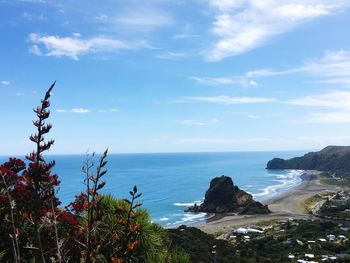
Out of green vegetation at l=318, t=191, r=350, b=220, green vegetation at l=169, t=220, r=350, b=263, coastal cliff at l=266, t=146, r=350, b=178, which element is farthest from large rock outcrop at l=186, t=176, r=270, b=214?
coastal cliff at l=266, t=146, r=350, b=178

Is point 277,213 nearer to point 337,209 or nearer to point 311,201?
point 337,209

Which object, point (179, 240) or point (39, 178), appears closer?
point (39, 178)

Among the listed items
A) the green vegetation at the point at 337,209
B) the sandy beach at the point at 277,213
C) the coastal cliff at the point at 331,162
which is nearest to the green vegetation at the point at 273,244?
the sandy beach at the point at 277,213

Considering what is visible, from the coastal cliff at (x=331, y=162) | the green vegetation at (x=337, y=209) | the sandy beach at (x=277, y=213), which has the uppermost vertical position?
the coastal cliff at (x=331, y=162)

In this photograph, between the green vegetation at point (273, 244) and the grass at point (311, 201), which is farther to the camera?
the grass at point (311, 201)

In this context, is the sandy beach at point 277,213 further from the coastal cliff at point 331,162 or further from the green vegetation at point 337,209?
the coastal cliff at point 331,162

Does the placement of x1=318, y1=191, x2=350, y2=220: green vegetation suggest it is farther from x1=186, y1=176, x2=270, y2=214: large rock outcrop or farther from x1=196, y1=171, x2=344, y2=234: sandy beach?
x1=186, y1=176, x2=270, y2=214: large rock outcrop

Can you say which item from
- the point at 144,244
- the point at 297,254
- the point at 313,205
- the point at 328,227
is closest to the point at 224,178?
the point at 313,205

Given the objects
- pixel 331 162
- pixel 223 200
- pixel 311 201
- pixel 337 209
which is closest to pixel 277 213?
pixel 337 209

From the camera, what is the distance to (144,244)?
36.3 ft

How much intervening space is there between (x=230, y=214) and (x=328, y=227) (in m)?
24.3

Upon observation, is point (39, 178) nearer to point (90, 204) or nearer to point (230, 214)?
point (90, 204)

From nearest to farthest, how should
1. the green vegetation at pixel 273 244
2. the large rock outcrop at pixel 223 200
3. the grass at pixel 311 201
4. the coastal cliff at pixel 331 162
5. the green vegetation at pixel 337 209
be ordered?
the green vegetation at pixel 273 244
the green vegetation at pixel 337 209
the grass at pixel 311 201
the large rock outcrop at pixel 223 200
the coastal cliff at pixel 331 162

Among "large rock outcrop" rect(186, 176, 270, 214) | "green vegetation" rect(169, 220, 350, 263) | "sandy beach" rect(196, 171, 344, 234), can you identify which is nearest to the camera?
"green vegetation" rect(169, 220, 350, 263)
